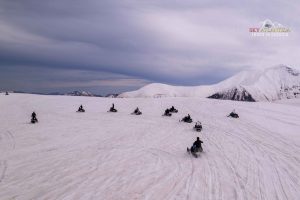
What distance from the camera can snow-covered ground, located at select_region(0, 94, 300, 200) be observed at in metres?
13.6

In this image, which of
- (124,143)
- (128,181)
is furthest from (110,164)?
(124,143)

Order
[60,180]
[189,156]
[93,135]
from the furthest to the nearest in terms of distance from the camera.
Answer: [93,135]
[189,156]
[60,180]

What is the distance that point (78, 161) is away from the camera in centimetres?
1797

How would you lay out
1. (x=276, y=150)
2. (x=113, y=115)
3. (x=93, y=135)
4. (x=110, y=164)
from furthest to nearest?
(x=113, y=115) → (x=93, y=135) → (x=276, y=150) → (x=110, y=164)

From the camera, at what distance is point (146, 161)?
18.3 m

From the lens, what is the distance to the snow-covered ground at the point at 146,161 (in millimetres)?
13609

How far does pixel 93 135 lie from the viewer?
87.6ft

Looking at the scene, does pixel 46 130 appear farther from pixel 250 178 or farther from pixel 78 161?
pixel 250 178

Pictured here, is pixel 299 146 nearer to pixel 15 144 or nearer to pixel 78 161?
pixel 78 161

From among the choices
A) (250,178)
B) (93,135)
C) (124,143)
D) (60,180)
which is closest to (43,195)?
(60,180)

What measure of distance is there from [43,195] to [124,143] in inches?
437

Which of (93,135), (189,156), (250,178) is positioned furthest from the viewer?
(93,135)

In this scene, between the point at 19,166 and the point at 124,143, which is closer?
the point at 19,166

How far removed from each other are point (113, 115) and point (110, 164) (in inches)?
918
